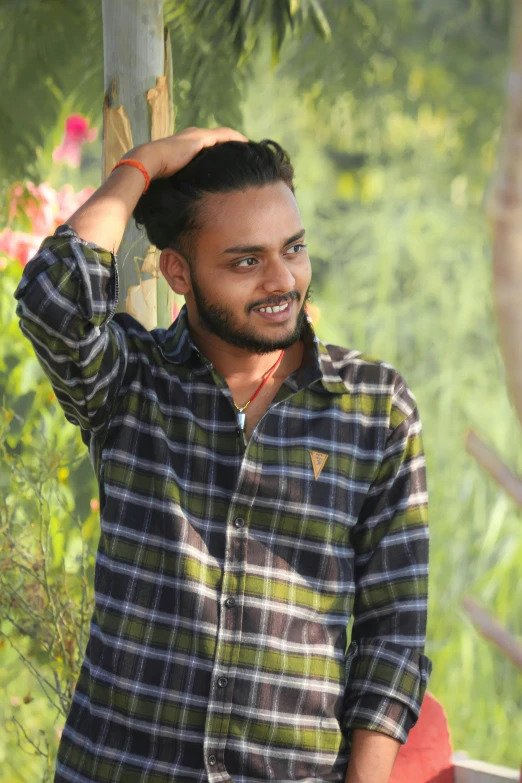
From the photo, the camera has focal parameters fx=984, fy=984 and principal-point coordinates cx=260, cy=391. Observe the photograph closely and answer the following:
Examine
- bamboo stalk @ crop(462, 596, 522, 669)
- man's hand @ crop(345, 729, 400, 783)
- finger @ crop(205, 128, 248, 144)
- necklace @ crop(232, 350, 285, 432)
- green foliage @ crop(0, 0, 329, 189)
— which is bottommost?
man's hand @ crop(345, 729, 400, 783)

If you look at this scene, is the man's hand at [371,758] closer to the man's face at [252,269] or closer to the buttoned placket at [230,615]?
the buttoned placket at [230,615]

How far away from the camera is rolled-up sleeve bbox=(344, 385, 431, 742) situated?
1.42 m

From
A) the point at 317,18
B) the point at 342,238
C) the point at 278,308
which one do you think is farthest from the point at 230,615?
the point at 342,238

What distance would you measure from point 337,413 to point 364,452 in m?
0.07

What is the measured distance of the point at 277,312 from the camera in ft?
4.91

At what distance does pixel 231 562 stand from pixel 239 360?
0.34 metres

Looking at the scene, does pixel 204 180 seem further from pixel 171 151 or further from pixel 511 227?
pixel 511 227

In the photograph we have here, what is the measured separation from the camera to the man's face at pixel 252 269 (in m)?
1.50

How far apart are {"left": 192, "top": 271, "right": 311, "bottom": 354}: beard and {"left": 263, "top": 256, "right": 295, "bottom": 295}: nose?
18 mm

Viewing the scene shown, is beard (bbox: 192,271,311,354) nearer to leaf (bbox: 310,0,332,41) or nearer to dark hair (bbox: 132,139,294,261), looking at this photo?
dark hair (bbox: 132,139,294,261)

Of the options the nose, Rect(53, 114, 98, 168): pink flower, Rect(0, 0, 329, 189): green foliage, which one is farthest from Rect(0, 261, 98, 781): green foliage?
the nose

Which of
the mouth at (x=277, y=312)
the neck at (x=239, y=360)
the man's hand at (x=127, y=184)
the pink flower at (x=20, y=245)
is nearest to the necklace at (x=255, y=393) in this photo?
the neck at (x=239, y=360)

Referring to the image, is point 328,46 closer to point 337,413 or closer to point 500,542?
point 500,542

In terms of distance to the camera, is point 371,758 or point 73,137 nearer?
point 371,758
